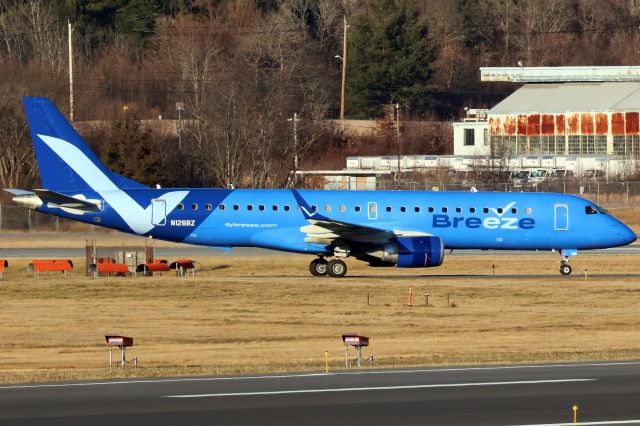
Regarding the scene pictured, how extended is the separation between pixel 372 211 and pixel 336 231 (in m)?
A: 1.91

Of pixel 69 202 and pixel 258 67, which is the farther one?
pixel 258 67

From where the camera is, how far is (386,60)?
4801 inches

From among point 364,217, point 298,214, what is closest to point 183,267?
point 298,214

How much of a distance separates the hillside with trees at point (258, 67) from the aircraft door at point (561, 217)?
30.3 m

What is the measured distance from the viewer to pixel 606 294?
41344 mm

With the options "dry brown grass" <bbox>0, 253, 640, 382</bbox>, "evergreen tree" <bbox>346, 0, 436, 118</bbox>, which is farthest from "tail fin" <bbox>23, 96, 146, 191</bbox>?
"evergreen tree" <bbox>346, 0, 436, 118</bbox>

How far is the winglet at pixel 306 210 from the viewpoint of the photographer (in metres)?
44.1

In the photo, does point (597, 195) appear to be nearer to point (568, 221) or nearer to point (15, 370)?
point (568, 221)

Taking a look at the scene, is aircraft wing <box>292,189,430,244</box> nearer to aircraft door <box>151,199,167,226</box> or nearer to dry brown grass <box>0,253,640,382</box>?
dry brown grass <box>0,253,640,382</box>

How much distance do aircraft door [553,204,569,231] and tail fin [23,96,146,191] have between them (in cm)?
1398

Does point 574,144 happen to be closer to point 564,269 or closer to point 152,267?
point 564,269

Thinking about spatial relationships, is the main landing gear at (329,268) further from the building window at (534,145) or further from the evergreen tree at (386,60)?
the evergreen tree at (386,60)

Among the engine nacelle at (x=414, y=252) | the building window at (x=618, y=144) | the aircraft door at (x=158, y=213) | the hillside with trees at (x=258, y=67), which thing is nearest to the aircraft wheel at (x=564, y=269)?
the engine nacelle at (x=414, y=252)

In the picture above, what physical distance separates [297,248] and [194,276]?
4222 mm
